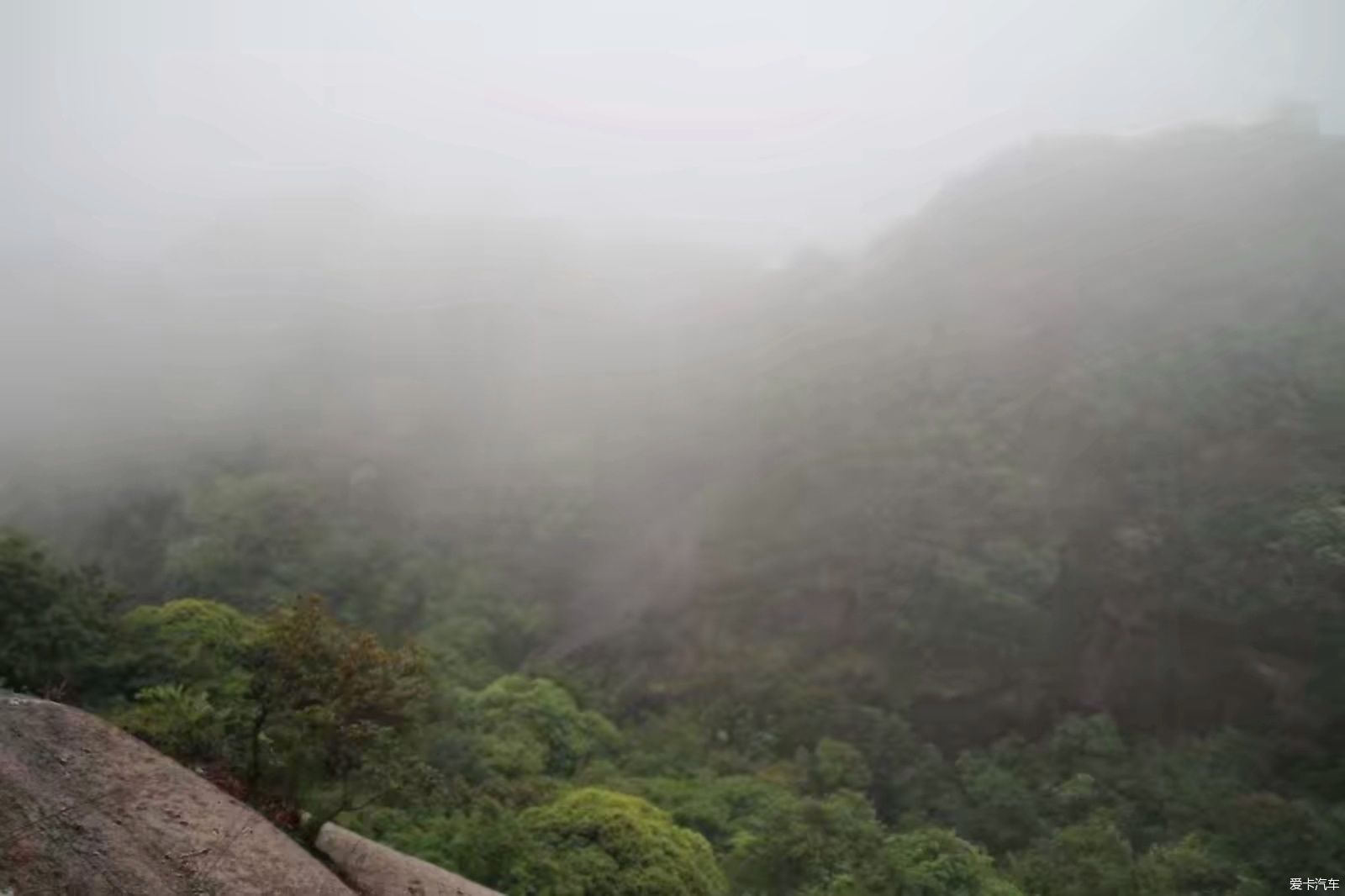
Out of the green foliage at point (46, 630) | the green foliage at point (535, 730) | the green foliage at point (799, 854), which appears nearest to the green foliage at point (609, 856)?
the green foliage at point (799, 854)

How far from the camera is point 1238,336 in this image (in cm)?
5075

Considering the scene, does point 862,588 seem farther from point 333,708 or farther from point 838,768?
point 333,708

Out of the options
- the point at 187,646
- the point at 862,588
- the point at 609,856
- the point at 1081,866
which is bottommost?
the point at 1081,866

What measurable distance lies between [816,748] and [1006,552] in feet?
50.8

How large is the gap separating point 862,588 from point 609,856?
34.1 metres

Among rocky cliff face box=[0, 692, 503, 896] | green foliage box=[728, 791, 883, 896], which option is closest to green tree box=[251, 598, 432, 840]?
rocky cliff face box=[0, 692, 503, 896]

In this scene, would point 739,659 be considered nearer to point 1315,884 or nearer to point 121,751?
point 1315,884

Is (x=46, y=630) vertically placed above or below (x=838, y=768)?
above

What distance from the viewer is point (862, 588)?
49500 millimetres

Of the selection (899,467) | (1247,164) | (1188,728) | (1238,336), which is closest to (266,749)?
(1188,728)

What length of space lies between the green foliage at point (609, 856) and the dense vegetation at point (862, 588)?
0.33 feet

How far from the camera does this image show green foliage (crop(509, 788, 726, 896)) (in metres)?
16.9

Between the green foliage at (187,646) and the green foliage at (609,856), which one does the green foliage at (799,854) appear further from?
the green foliage at (187,646)

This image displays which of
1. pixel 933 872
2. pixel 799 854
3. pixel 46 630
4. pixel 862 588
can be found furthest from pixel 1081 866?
pixel 46 630
